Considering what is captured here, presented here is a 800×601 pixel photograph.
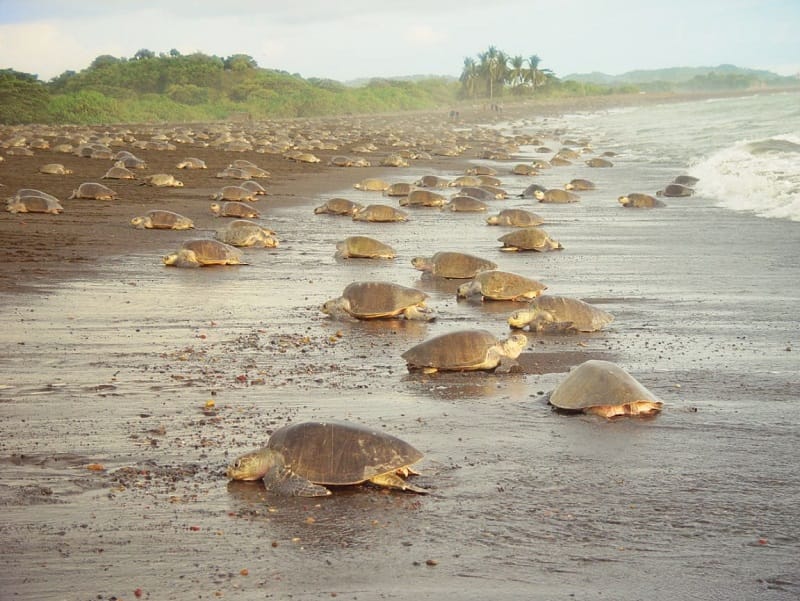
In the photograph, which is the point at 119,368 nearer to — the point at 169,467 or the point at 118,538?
the point at 169,467

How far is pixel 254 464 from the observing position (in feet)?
17.2

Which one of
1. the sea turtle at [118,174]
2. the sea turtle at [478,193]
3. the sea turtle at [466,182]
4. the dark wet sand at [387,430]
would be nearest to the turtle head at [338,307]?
the dark wet sand at [387,430]

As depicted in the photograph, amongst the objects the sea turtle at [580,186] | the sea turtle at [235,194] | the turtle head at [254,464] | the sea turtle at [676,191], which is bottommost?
the sea turtle at [580,186]

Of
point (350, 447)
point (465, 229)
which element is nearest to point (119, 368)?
point (350, 447)

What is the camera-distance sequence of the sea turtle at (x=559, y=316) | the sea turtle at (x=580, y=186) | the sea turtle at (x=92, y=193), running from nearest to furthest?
1. the sea turtle at (x=559, y=316)
2. the sea turtle at (x=92, y=193)
3. the sea turtle at (x=580, y=186)

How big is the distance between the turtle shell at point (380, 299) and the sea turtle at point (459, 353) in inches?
69.8

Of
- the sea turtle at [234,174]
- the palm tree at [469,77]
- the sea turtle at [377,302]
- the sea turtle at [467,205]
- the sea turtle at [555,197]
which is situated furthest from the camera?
the palm tree at [469,77]

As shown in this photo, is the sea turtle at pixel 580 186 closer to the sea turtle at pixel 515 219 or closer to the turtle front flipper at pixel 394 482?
the sea turtle at pixel 515 219

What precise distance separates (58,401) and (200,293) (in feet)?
13.9

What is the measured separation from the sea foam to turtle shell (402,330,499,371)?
457 inches

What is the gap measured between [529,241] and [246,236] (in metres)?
4.07

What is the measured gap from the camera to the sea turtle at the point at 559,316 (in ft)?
29.7

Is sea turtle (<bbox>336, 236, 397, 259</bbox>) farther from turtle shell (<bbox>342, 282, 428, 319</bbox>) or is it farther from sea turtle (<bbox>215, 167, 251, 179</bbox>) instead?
sea turtle (<bbox>215, 167, 251, 179</bbox>)

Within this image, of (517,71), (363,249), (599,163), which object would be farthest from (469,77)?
(363,249)
